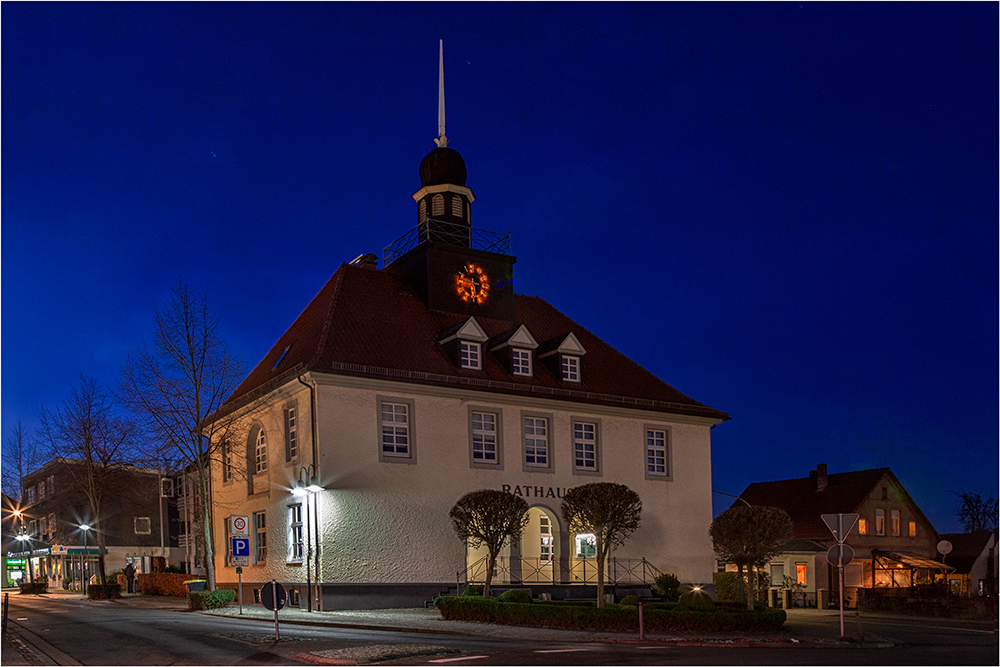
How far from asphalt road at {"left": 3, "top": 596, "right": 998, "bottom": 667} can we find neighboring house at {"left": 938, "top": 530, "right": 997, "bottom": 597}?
27.3 m

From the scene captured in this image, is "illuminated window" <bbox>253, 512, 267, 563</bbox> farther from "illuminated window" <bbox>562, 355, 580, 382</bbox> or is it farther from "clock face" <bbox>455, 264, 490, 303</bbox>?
"illuminated window" <bbox>562, 355, 580, 382</bbox>

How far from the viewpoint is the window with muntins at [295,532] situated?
3122 cm

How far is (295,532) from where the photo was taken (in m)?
31.6

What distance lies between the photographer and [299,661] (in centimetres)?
1597

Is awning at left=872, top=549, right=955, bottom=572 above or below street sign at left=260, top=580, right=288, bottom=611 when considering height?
below

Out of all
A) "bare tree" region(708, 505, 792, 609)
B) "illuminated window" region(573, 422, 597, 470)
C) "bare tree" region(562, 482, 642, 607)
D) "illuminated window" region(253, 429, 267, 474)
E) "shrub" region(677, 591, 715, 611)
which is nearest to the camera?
"shrub" region(677, 591, 715, 611)

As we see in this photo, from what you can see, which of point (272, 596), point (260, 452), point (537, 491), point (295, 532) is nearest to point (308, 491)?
point (295, 532)

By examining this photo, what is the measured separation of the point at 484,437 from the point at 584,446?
4571 mm

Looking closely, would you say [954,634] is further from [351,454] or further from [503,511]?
[351,454]

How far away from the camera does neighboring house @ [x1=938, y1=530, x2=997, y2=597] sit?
49.2 meters

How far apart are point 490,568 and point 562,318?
1752 centimetres

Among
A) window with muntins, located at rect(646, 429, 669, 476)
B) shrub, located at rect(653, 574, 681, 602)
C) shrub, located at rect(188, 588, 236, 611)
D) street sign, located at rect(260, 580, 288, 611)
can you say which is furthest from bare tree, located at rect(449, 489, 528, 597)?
window with muntins, located at rect(646, 429, 669, 476)

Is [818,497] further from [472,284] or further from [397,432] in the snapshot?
[397,432]

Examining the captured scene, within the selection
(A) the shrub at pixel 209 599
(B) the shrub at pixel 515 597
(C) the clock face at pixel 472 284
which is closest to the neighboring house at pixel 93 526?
(A) the shrub at pixel 209 599
